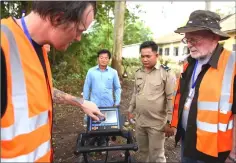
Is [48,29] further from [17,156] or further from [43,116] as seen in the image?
[17,156]

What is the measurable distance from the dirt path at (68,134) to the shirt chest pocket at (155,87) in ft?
4.83

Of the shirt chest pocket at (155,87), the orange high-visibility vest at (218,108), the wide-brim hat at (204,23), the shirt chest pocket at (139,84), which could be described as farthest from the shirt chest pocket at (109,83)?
the orange high-visibility vest at (218,108)

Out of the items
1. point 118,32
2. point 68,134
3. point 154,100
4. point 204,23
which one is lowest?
point 68,134

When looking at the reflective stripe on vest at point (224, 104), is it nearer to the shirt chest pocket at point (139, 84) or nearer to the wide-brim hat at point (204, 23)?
the wide-brim hat at point (204, 23)

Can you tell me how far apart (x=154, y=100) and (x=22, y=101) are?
2482mm

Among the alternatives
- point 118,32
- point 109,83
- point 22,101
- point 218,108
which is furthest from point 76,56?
point 22,101

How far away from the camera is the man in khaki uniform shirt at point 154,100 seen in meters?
3.45

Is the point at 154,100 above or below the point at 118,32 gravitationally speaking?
below

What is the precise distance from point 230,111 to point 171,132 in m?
1.24

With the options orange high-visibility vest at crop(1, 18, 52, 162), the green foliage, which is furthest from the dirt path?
orange high-visibility vest at crop(1, 18, 52, 162)

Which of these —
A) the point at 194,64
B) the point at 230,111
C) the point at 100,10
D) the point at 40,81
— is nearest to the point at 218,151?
the point at 230,111

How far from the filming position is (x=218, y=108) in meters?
2.17

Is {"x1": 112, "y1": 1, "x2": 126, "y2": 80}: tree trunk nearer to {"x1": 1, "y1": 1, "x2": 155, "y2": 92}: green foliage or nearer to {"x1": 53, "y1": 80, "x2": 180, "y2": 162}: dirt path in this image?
{"x1": 1, "y1": 1, "x2": 155, "y2": 92}: green foliage

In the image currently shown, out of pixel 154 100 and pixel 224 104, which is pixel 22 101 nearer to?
pixel 224 104
